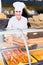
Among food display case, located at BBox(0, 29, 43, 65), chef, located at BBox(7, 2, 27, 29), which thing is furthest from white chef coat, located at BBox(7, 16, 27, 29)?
food display case, located at BBox(0, 29, 43, 65)

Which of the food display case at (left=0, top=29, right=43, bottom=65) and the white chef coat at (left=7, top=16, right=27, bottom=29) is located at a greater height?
the food display case at (left=0, top=29, right=43, bottom=65)

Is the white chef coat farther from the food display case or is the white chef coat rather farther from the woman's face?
the food display case

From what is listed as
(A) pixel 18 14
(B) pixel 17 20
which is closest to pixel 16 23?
(B) pixel 17 20

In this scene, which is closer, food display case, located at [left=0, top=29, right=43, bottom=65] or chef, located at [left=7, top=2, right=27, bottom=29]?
food display case, located at [left=0, top=29, right=43, bottom=65]

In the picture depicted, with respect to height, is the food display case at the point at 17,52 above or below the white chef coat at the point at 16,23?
above

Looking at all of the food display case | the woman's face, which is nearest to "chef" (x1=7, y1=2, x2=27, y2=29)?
the woman's face

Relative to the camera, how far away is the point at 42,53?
1.83m

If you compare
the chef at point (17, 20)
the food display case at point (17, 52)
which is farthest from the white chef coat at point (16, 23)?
the food display case at point (17, 52)

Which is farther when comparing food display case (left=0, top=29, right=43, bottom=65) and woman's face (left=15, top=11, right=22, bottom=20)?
woman's face (left=15, top=11, right=22, bottom=20)

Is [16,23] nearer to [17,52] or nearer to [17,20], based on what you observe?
[17,20]

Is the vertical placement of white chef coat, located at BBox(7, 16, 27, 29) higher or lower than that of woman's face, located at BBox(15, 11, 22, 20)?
lower

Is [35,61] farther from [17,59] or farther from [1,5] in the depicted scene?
[1,5]

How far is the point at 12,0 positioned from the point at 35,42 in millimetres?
2381

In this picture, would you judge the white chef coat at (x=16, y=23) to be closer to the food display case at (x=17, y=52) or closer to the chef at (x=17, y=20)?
the chef at (x=17, y=20)
